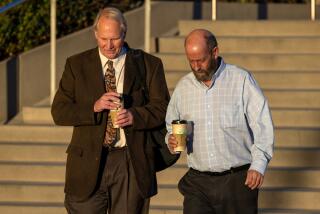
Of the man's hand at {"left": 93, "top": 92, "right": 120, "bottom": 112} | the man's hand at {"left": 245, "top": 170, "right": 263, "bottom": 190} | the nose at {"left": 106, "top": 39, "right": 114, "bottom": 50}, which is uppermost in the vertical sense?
the nose at {"left": 106, "top": 39, "right": 114, "bottom": 50}

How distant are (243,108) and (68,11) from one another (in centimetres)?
646

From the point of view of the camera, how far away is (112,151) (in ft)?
24.6

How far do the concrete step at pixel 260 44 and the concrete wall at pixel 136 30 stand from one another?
72cm

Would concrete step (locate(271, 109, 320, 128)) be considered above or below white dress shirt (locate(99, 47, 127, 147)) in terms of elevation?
below

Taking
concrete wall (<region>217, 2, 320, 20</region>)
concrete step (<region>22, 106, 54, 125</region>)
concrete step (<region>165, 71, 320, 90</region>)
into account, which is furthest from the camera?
concrete wall (<region>217, 2, 320, 20</region>)

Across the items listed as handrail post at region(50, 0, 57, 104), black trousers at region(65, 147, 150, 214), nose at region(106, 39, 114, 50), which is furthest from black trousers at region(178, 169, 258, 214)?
handrail post at region(50, 0, 57, 104)

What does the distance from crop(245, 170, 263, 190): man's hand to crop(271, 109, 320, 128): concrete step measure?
4.00m

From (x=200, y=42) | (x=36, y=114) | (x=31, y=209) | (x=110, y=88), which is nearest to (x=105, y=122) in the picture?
(x=110, y=88)

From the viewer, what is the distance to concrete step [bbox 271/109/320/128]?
11.1 meters

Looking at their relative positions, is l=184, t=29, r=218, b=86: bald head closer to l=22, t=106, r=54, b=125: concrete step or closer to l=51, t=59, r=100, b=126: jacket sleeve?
l=51, t=59, r=100, b=126: jacket sleeve

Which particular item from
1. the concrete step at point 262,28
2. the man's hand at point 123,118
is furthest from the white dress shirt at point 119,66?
Result: the concrete step at point 262,28

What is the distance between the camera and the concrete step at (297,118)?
11.1m

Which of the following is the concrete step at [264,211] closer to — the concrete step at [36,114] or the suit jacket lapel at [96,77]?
the concrete step at [36,114]

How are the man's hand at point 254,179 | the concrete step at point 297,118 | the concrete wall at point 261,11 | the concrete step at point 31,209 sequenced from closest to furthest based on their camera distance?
1. the man's hand at point 254,179
2. the concrete step at point 31,209
3. the concrete step at point 297,118
4. the concrete wall at point 261,11
